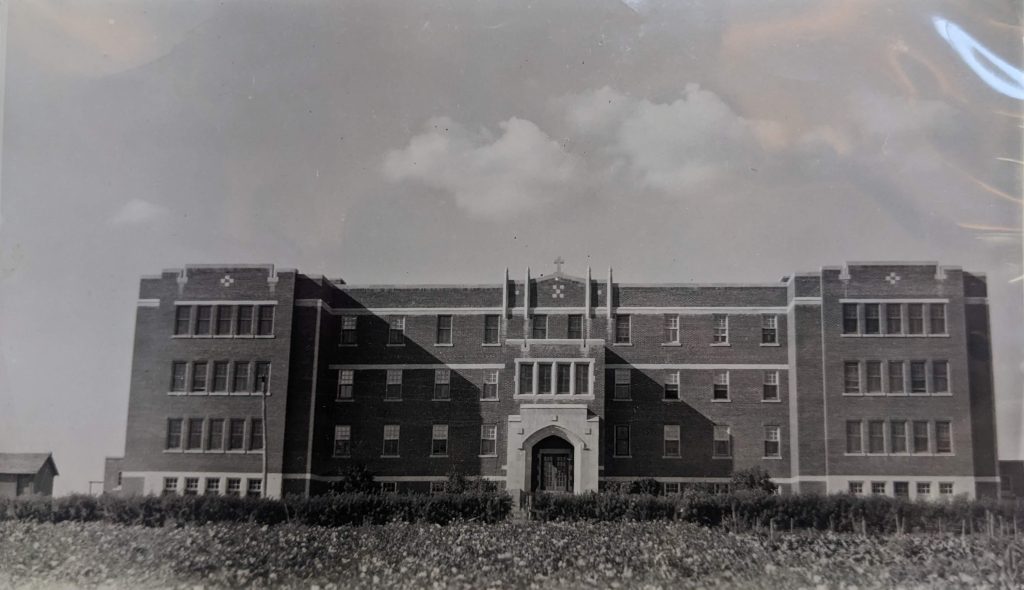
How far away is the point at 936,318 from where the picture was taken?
23984 millimetres

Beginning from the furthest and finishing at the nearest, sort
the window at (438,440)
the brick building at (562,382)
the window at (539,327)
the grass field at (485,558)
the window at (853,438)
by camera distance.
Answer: the window at (539,327), the window at (438,440), the window at (853,438), the brick building at (562,382), the grass field at (485,558)

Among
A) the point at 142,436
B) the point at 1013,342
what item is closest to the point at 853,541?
the point at 1013,342

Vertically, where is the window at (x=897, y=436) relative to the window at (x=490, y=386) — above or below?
below

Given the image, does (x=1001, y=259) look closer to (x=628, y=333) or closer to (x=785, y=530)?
(x=785, y=530)

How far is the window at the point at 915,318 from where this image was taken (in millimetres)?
24203

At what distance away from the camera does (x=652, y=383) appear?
31.4 meters

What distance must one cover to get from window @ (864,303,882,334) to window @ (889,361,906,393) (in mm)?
918

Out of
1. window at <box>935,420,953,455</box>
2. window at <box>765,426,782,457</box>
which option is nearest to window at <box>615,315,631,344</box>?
window at <box>765,426,782,457</box>

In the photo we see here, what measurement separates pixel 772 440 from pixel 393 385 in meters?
11.2

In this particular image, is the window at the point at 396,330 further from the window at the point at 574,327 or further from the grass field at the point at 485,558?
the grass field at the point at 485,558

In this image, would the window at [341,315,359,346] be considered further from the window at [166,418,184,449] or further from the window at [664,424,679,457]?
the window at [664,424,679,457]

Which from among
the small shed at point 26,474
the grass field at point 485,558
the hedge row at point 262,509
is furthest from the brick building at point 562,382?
the grass field at point 485,558

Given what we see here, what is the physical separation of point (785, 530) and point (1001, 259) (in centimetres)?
638

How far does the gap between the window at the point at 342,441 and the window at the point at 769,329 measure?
12457 mm
